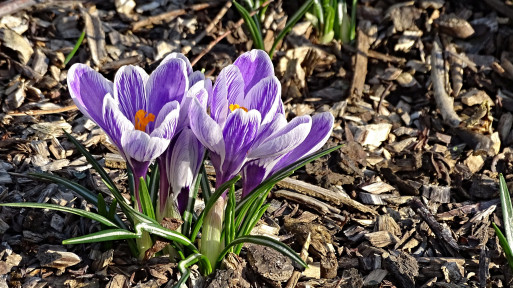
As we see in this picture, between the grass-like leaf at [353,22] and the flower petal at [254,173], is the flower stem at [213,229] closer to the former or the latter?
the flower petal at [254,173]

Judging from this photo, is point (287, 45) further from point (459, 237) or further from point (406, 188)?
point (459, 237)

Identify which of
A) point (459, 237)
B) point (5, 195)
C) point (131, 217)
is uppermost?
point (131, 217)

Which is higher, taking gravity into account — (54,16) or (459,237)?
(54,16)

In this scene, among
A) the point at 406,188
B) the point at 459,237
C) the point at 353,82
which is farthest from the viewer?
the point at 353,82

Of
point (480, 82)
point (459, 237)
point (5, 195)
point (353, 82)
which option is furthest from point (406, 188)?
point (5, 195)

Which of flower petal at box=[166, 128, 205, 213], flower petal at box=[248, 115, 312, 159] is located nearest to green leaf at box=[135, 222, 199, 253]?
flower petal at box=[166, 128, 205, 213]
